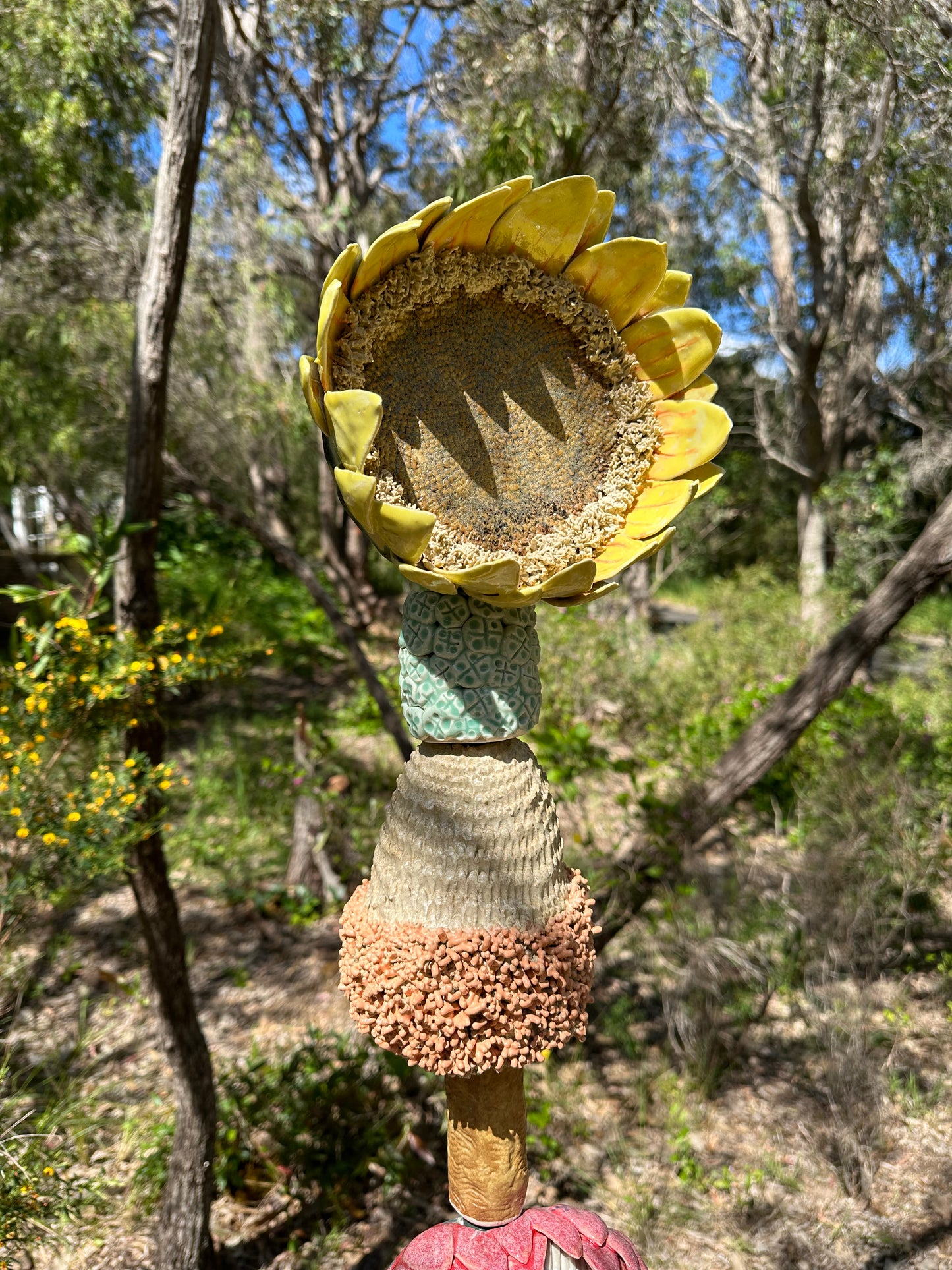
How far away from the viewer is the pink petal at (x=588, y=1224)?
122 centimetres

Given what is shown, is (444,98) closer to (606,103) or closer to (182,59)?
(606,103)

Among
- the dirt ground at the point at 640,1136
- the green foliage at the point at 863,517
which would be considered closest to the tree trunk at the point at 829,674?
the dirt ground at the point at 640,1136

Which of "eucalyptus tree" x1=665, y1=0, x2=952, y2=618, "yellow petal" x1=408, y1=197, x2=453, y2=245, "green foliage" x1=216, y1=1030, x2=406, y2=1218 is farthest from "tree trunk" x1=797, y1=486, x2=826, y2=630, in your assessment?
"yellow petal" x1=408, y1=197, x2=453, y2=245

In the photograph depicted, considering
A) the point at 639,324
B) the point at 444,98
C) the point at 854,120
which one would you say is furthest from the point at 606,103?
the point at 639,324

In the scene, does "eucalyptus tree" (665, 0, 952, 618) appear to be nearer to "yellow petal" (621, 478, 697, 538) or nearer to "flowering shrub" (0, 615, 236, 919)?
"yellow petal" (621, 478, 697, 538)

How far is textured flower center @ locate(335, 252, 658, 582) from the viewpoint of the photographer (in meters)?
1.12

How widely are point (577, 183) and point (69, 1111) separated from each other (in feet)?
8.04

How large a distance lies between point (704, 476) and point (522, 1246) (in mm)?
1188

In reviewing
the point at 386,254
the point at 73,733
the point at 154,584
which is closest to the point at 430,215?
the point at 386,254

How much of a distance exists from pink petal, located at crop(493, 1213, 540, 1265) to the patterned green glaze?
0.75m

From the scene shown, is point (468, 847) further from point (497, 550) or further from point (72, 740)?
point (72, 740)

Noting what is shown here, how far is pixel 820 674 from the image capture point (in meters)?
2.53

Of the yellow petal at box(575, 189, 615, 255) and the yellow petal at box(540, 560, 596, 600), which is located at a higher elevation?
the yellow petal at box(575, 189, 615, 255)

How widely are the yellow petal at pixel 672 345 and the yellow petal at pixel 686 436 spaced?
0.13 ft
